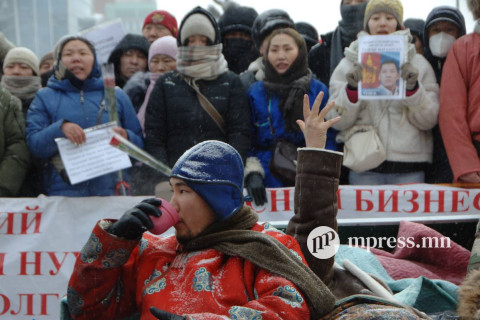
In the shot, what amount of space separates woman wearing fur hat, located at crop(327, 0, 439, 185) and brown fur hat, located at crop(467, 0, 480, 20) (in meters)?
0.51

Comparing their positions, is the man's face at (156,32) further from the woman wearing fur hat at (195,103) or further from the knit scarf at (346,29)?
the knit scarf at (346,29)

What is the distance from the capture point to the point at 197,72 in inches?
211

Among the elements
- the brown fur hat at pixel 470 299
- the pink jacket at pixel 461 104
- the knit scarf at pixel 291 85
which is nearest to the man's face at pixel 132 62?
the knit scarf at pixel 291 85

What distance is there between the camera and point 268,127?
527 centimetres

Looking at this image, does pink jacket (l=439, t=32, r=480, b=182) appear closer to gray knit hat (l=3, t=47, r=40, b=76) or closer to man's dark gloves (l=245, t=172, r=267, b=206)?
man's dark gloves (l=245, t=172, r=267, b=206)

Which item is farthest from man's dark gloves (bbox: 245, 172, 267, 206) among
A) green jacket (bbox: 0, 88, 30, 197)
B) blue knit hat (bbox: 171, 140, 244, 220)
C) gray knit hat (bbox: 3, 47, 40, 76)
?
gray knit hat (bbox: 3, 47, 40, 76)

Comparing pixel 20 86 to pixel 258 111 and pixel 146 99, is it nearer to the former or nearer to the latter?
pixel 146 99

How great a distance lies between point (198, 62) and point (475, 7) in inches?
81.4

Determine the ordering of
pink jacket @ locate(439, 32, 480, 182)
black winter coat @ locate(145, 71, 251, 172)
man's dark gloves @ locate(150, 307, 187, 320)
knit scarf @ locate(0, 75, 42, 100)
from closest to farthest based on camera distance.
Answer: man's dark gloves @ locate(150, 307, 187, 320) < pink jacket @ locate(439, 32, 480, 182) < black winter coat @ locate(145, 71, 251, 172) < knit scarf @ locate(0, 75, 42, 100)

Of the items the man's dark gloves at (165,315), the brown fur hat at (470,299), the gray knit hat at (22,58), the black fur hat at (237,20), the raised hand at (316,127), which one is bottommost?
the brown fur hat at (470,299)

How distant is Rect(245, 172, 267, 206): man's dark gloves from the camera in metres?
4.98

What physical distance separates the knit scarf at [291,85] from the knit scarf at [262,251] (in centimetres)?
241

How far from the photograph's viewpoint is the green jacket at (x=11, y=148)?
530cm

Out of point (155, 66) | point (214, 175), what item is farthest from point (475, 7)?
point (214, 175)
